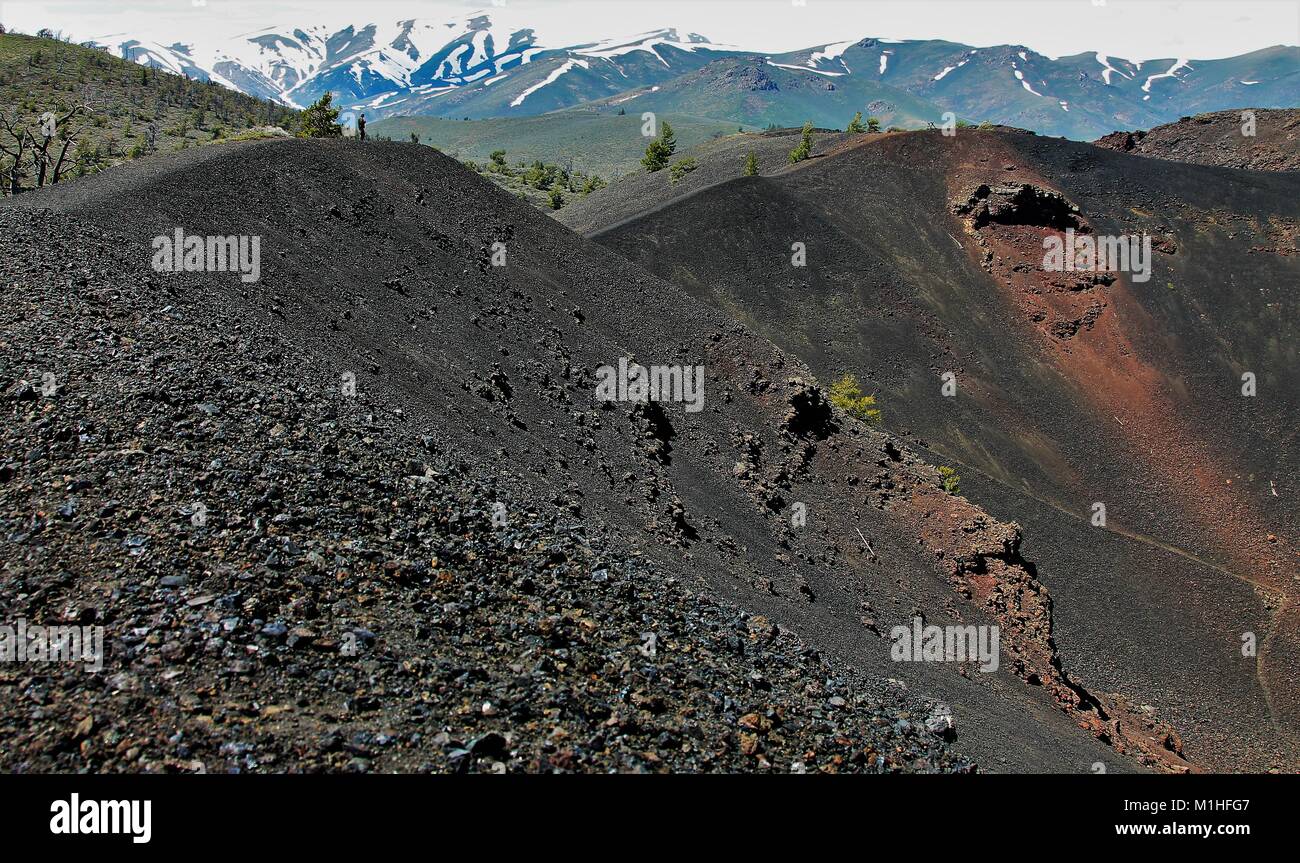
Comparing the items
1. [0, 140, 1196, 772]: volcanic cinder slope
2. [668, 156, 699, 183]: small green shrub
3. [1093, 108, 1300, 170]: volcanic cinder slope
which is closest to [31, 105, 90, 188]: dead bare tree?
[0, 140, 1196, 772]: volcanic cinder slope

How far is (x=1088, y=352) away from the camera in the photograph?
39312 mm

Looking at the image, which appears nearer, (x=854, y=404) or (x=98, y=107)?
(x=854, y=404)

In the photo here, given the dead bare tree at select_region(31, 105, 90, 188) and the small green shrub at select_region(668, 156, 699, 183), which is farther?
the small green shrub at select_region(668, 156, 699, 183)

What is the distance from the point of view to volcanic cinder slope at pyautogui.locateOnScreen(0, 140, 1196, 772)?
7.52 metres

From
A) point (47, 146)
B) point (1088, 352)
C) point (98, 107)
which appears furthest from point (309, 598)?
point (98, 107)

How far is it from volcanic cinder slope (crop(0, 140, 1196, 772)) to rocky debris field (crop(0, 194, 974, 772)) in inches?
1.7

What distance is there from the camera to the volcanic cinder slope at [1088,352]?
26344 mm

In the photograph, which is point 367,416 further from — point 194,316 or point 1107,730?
point 1107,730

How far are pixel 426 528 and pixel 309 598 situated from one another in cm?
244

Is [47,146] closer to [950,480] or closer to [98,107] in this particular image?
[98,107]

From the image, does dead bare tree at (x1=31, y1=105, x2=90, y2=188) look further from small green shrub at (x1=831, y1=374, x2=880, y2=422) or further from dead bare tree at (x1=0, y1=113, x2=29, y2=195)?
small green shrub at (x1=831, y1=374, x2=880, y2=422)

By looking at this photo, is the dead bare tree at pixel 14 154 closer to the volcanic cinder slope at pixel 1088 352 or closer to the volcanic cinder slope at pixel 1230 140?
the volcanic cinder slope at pixel 1088 352

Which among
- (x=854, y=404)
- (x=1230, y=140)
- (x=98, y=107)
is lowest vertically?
(x=854, y=404)
